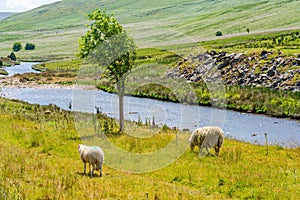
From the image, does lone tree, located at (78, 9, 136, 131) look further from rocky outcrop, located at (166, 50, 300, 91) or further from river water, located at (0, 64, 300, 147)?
rocky outcrop, located at (166, 50, 300, 91)

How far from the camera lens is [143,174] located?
58.4ft

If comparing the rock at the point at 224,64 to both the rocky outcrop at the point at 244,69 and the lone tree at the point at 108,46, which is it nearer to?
the rocky outcrop at the point at 244,69

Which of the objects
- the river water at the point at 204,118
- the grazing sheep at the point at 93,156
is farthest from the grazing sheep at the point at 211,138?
the river water at the point at 204,118

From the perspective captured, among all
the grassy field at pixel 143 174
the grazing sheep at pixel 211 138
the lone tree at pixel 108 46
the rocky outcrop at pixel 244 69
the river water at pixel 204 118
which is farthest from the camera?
the rocky outcrop at pixel 244 69

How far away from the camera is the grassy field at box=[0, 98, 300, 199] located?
41.2ft

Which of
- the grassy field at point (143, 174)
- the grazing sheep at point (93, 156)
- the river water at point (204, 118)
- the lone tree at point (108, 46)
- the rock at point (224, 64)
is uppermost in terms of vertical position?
the lone tree at point (108, 46)

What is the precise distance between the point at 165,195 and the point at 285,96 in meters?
43.2

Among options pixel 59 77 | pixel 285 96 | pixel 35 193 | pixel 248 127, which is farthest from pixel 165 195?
pixel 59 77

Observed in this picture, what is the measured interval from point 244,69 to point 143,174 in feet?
181

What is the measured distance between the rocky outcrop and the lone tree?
35.7 m

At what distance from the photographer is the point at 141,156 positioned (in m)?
20.4

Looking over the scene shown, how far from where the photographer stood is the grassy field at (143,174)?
12.6 metres

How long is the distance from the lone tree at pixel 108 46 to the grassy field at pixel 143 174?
15.1ft

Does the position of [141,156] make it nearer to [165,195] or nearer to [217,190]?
[217,190]
